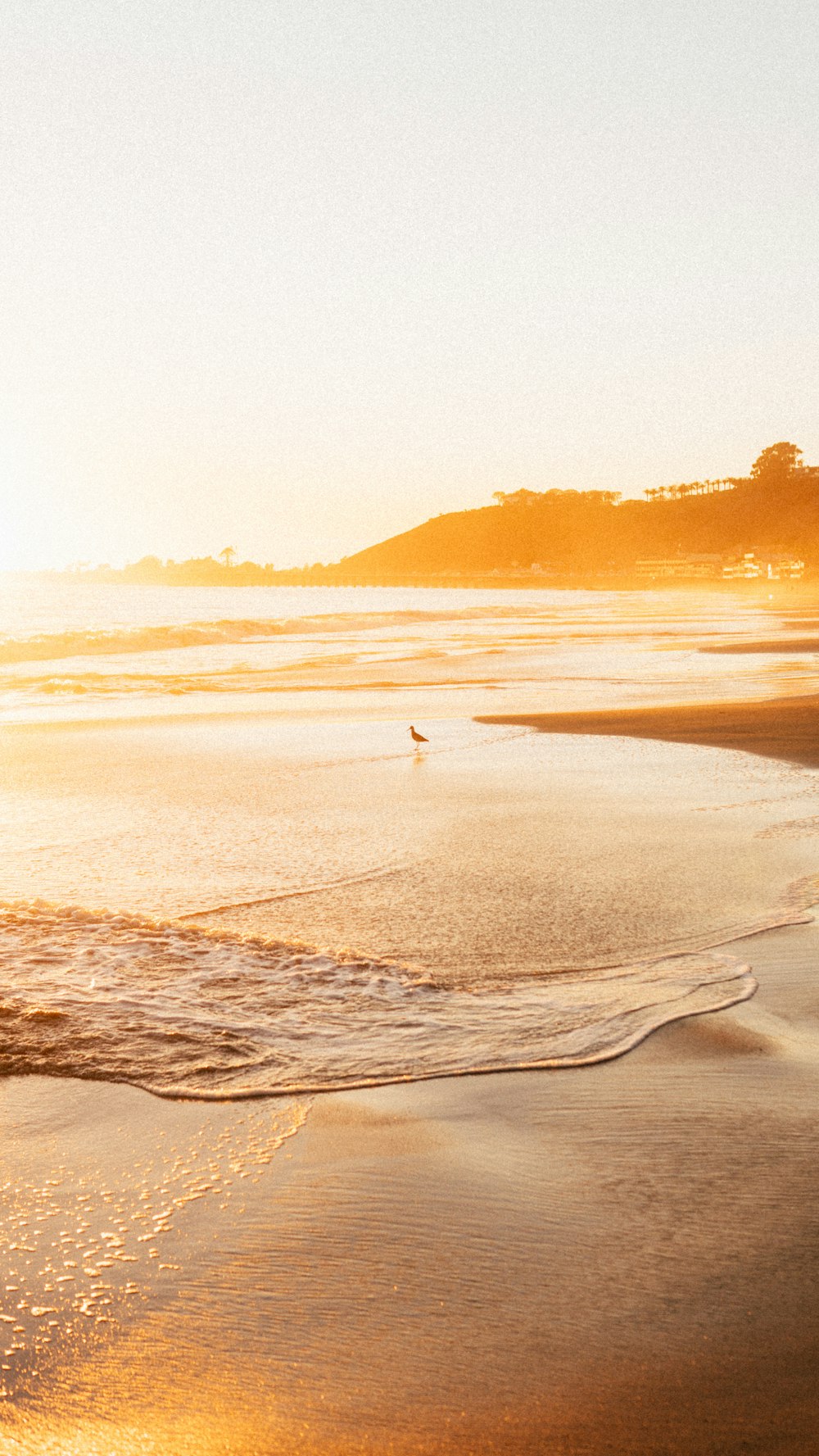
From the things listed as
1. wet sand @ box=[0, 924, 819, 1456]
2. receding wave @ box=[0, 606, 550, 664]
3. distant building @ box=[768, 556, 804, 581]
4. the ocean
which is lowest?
wet sand @ box=[0, 924, 819, 1456]

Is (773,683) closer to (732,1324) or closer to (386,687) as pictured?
(386,687)

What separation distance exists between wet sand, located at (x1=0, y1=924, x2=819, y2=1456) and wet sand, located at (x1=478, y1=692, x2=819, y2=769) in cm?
756

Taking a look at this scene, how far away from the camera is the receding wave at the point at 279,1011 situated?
12.5 feet

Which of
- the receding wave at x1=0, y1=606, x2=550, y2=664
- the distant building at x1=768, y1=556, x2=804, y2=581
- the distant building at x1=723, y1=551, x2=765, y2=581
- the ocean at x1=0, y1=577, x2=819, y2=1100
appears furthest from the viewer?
the distant building at x1=723, y1=551, x2=765, y2=581

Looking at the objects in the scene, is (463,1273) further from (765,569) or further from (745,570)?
(765,569)

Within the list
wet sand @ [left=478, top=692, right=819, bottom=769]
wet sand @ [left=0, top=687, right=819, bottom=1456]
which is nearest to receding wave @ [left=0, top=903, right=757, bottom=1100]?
wet sand @ [left=0, top=687, right=819, bottom=1456]

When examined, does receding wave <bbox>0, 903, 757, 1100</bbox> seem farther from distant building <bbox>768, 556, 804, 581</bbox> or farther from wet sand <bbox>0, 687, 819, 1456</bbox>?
distant building <bbox>768, 556, 804, 581</bbox>

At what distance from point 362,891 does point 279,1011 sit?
1.78 metres

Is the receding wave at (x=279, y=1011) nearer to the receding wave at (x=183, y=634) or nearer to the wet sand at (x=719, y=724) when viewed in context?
the wet sand at (x=719, y=724)

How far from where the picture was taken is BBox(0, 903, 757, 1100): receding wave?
381 cm

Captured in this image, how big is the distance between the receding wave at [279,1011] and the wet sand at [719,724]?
6461 mm

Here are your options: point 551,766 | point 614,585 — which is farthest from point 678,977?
point 614,585

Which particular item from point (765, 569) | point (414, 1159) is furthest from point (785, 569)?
point (414, 1159)

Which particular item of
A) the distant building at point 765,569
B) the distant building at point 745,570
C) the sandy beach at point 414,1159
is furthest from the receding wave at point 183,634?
the distant building at point 745,570
